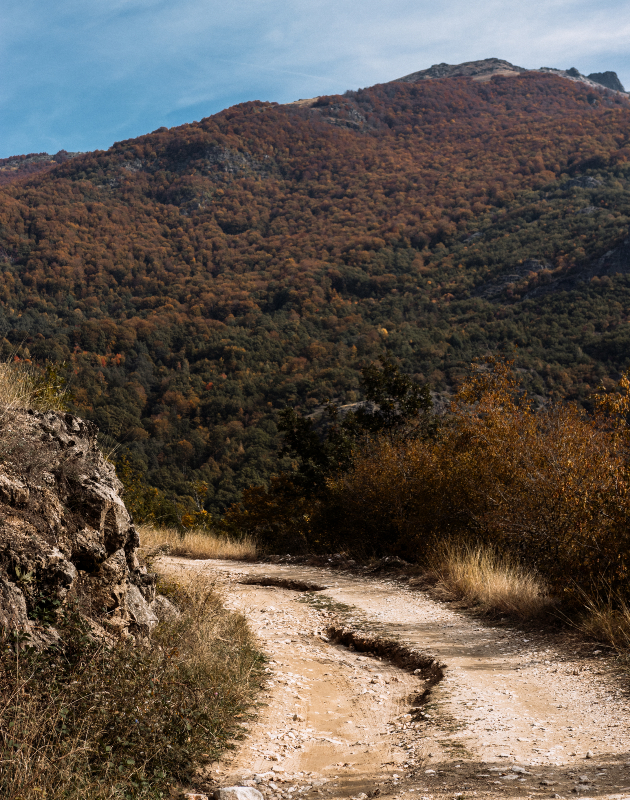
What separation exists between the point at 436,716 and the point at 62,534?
3.19 meters

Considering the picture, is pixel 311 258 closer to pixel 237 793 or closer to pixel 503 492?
pixel 503 492

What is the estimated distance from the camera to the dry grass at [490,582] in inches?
296

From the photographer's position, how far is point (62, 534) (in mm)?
4633

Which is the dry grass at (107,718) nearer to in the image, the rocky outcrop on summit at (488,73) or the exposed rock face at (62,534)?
the exposed rock face at (62,534)

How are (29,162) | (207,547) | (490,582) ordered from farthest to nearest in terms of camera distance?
(29,162)
(207,547)
(490,582)

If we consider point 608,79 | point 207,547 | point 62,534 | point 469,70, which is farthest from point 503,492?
point 608,79

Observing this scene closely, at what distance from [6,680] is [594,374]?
53870 mm

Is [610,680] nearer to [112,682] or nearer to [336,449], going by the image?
[112,682]

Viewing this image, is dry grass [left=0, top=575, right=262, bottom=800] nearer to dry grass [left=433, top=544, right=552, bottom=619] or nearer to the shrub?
dry grass [left=433, top=544, right=552, bottom=619]

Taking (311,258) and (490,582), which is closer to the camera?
(490,582)

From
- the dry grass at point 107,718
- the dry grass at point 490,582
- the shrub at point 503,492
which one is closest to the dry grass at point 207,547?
the shrub at point 503,492

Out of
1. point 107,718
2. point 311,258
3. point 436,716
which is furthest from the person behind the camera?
point 311,258

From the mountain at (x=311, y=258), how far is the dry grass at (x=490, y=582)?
2716 centimetres

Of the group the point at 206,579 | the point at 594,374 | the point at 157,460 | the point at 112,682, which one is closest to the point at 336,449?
the point at 206,579
